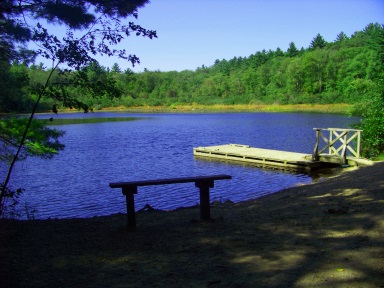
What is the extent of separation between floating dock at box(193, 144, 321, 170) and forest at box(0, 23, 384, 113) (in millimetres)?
4808

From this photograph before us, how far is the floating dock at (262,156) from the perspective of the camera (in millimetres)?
18625

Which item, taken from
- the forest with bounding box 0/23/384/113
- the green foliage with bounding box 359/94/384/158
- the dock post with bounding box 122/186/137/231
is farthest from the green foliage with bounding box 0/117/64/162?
the green foliage with bounding box 359/94/384/158

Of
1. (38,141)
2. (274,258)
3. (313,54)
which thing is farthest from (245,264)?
(313,54)

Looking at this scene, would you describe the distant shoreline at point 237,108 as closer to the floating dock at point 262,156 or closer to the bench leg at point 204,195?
the floating dock at point 262,156

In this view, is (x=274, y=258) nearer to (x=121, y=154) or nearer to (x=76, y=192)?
(x=76, y=192)

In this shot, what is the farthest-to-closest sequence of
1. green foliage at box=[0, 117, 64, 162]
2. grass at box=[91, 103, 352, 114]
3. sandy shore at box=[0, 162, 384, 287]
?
1. grass at box=[91, 103, 352, 114]
2. green foliage at box=[0, 117, 64, 162]
3. sandy shore at box=[0, 162, 384, 287]

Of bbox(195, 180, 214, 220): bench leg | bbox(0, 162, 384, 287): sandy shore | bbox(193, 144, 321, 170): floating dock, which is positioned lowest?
bbox(193, 144, 321, 170): floating dock

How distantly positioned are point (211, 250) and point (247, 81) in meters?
102

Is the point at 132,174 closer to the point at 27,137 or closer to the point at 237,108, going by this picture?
the point at 27,137

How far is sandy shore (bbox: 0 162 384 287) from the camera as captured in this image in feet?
13.2

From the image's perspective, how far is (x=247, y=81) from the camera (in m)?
104

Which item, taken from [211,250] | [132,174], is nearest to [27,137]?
[211,250]

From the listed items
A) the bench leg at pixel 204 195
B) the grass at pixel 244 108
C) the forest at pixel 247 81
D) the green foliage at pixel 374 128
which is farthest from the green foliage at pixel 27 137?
the grass at pixel 244 108

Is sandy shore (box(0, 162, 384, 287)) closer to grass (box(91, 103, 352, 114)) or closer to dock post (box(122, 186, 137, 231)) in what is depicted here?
dock post (box(122, 186, 137, 231))
